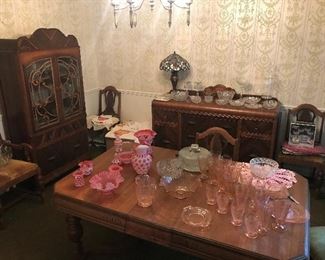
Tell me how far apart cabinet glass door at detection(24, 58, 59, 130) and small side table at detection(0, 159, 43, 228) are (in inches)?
15.7

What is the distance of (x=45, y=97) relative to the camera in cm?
295

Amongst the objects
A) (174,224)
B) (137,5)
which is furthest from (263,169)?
(137,5)

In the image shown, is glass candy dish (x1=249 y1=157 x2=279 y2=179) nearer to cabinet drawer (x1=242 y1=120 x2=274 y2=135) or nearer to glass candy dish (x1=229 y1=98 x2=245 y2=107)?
cabinet drawer (x1=242 y1=120 x2=274 y2=135)

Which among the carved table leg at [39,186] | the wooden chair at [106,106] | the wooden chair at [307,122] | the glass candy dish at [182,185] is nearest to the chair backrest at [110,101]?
the wooden chair at [106,106]

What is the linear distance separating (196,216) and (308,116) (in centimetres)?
228

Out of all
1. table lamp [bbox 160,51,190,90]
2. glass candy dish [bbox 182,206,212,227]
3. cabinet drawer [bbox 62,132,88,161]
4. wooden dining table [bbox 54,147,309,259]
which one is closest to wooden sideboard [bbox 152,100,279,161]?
table lamp [bbox 160,51,190,90]

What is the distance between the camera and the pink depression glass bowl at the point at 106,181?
167 centimetres

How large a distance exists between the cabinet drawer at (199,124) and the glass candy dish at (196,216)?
171 centimetres

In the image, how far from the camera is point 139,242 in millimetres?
2260

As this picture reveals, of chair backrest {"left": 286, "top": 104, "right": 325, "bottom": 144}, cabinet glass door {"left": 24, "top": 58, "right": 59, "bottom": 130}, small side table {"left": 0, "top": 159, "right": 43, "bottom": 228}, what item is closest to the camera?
small side table {"left": 0, "top": 159, "right": 43, "bottom": 228}

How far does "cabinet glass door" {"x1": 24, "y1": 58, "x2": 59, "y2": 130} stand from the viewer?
8.98ft

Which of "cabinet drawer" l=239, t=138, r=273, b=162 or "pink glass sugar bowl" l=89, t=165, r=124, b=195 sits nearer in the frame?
"pink glass sugar bowl" l=89, t=165, r=124, b=195

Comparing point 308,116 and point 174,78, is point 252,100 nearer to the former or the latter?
point 308,116

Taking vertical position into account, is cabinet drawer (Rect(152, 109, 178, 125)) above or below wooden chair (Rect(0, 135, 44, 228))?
above
